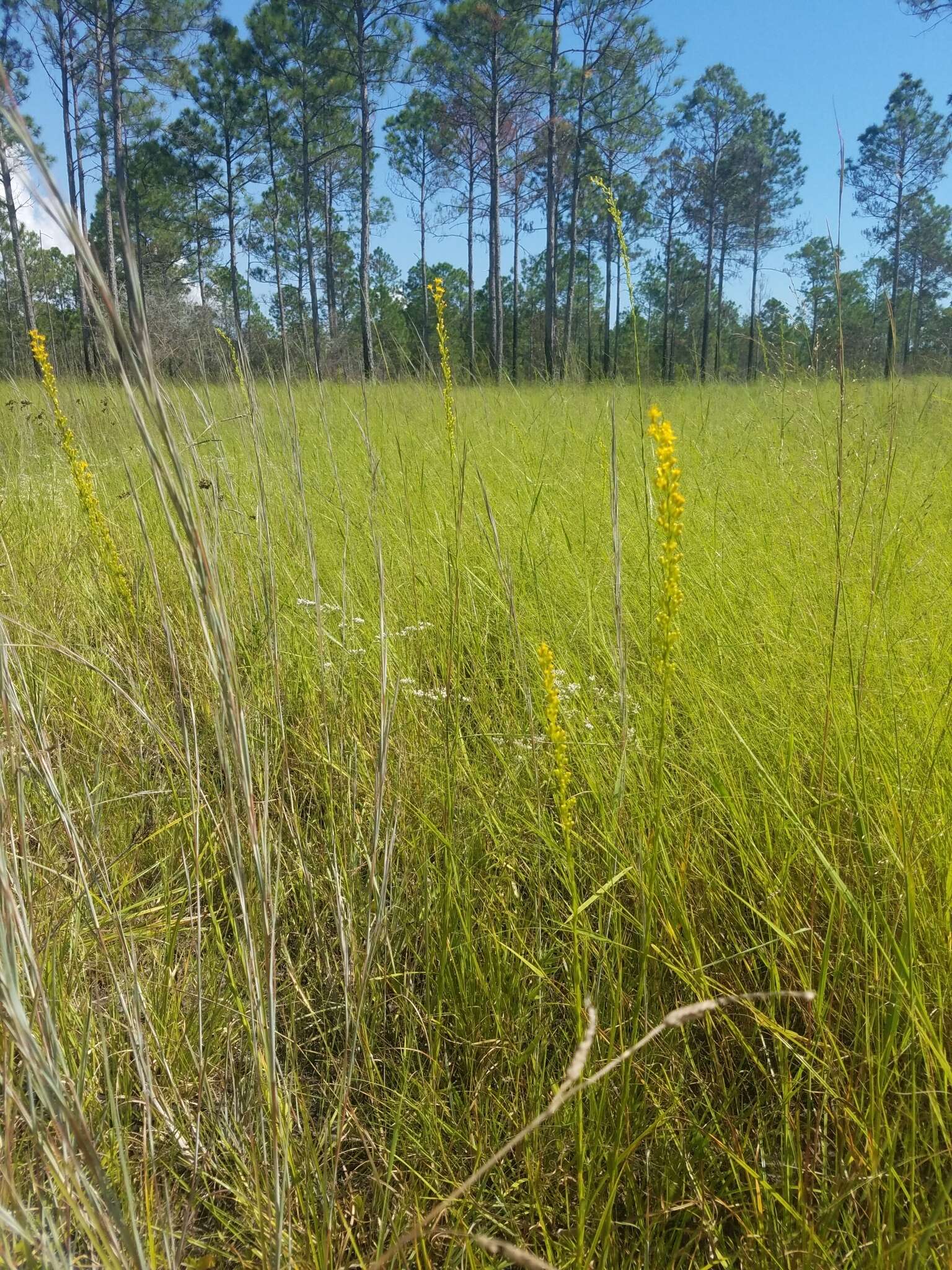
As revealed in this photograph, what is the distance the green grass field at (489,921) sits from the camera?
67 centimetres

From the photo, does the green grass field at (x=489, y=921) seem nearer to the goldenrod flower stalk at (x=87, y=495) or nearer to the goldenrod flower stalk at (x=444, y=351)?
the goldenrod flower stalk at (x=87, y=495)

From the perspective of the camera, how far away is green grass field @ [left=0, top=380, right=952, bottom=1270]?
67cm

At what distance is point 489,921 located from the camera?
103cm

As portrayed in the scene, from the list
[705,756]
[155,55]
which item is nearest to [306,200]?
[155,55]

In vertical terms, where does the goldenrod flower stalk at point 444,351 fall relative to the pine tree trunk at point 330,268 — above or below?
below

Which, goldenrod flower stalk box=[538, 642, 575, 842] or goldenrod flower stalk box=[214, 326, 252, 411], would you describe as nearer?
goldenrod flower stalk box=[538, 642, 575, 842]

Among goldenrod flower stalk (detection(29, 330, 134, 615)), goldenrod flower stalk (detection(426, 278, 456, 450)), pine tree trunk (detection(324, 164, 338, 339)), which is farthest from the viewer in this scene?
pine tree trunk (detection(324, 164, 338, 339))

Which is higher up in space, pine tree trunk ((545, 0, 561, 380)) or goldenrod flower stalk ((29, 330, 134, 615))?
pine tree trunk ((545, 0, 561, 380))

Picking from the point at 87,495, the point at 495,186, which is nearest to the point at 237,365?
the point at 87,495

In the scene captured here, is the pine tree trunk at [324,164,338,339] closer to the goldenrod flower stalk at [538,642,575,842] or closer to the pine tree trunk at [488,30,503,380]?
the pine tree trunk at [488,30,503,380]

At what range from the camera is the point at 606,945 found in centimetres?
92

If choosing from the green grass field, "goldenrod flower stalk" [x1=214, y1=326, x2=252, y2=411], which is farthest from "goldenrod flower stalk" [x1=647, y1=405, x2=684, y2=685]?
"goldenrod flower stalk" [x1=214, y1=326, x2=252, y2=411]

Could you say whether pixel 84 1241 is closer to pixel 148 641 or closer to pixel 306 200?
pixel 148 641

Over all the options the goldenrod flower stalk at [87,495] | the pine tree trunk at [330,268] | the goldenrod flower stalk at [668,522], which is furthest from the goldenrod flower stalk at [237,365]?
the pine tree trunk at [330,268]
